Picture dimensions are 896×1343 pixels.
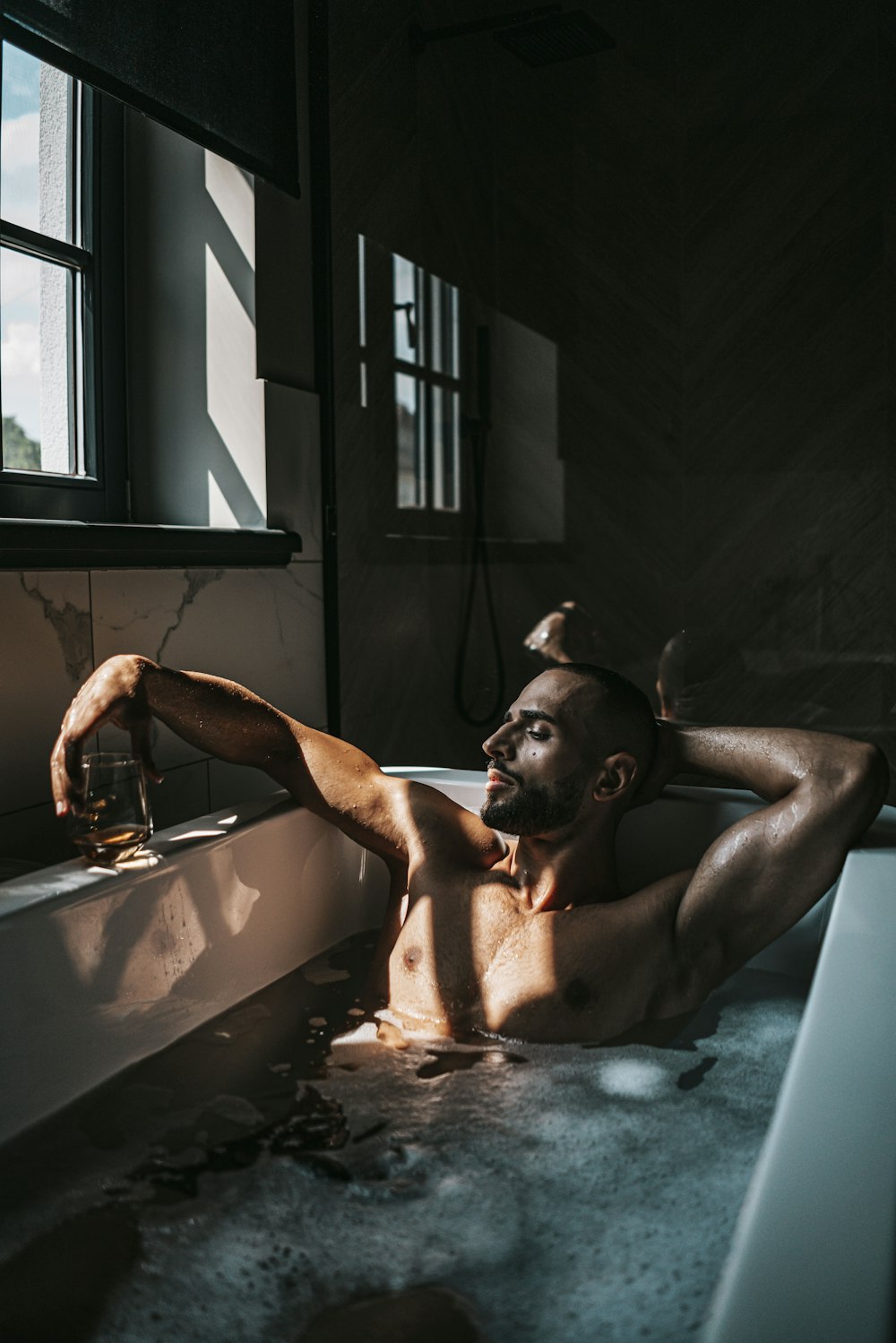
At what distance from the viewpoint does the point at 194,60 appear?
6.05 ft

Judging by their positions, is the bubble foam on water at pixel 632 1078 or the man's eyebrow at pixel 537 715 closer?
the bubble foam on water at pixel 632 1078

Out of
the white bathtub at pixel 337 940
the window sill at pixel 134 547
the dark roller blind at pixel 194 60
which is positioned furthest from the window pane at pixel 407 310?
the white bathtub at pixel 337 940

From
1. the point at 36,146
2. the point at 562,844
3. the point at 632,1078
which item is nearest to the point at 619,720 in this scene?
the point at 562,844

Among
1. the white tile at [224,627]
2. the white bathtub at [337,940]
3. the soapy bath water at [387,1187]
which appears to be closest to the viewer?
the white bathtub at [337,940]

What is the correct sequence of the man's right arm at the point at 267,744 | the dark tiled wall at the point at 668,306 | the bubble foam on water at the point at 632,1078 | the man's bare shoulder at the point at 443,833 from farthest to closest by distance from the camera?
the dark tiled wall at the point at 668,306 → the man's bare shoulder at the point at 443,833 → the man's right arm at the point at 267,744 → the bubble foam on water at the point at 632,1078

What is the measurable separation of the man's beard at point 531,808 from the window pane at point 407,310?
4.39 feet

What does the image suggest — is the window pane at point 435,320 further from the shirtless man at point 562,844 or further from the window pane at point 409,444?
the shirtless man at point 562,844

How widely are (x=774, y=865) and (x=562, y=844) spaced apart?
0.30 meters

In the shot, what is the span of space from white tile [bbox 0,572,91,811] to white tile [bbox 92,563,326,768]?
0.05 m

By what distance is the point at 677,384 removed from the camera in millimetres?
2365

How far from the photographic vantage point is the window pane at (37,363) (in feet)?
6.08

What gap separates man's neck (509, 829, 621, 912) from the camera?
157 cm

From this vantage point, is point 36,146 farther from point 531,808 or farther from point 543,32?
point 531,808

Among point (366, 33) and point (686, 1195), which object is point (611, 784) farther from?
point (366, 33)
